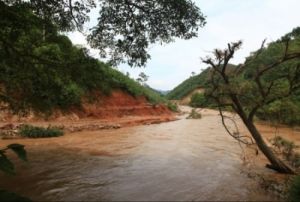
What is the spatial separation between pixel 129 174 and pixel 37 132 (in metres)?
10.0

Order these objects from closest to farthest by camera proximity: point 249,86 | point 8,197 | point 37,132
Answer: point 8,197 → point 249,86 → point 37,132

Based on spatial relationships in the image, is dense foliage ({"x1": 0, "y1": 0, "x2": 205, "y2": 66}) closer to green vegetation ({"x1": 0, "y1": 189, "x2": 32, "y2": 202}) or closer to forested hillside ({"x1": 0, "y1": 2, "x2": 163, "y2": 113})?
forested hillside ({"x1": 0, "y1": 2, "x2": 163, "y2": 113})

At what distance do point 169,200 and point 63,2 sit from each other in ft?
18.8

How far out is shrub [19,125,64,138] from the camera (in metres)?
17.5

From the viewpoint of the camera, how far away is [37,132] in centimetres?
1786

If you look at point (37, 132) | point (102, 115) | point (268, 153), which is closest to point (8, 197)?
point (268, 153)

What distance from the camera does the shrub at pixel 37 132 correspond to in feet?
57.6

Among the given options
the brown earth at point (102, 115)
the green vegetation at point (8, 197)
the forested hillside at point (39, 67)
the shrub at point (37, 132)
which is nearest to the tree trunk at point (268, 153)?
the forested hillside at point (39, 67)

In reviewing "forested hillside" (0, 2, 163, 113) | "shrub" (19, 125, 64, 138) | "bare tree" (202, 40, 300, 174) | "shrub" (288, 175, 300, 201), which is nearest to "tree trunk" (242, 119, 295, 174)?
"bare tree" (202, 40, 300, 174)

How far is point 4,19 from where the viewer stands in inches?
275

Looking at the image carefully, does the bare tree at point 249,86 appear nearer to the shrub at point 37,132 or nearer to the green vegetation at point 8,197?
the green vegetation at point 8,197

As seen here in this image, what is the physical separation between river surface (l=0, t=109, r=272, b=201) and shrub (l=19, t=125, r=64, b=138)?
151cm

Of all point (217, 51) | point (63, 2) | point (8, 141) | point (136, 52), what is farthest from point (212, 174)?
point (8, 141)

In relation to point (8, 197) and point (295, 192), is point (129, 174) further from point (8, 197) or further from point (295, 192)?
point (8, 197)
